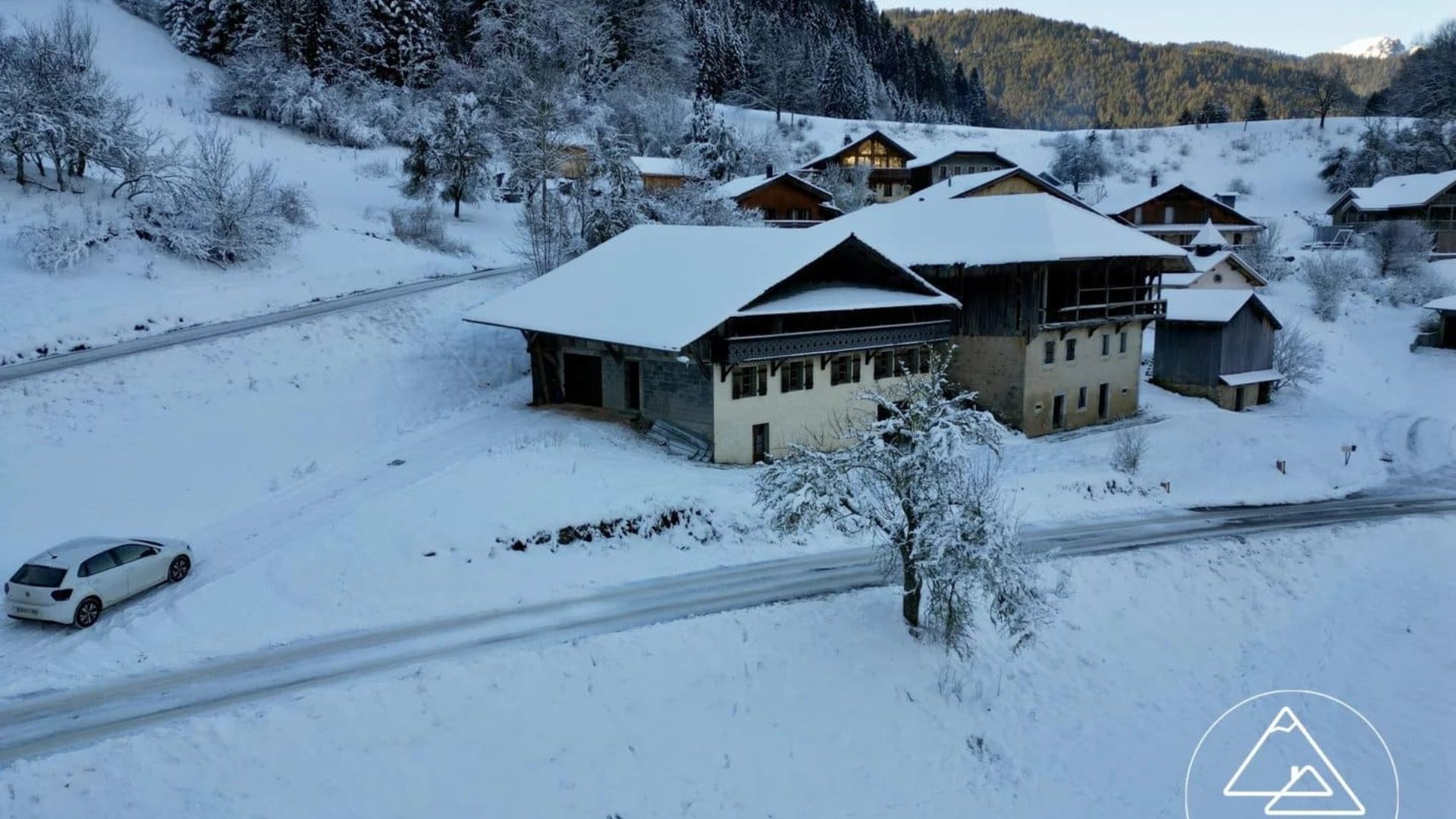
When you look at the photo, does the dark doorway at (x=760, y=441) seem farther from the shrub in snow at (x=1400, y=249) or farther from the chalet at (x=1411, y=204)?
the chalet at (x=1411, y=204)

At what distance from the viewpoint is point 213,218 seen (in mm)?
38812

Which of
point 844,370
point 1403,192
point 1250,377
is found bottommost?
point 1250,377

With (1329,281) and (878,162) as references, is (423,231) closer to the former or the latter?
(878,162)

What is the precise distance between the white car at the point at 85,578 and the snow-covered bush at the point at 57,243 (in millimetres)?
19638

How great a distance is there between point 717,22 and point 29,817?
125 m

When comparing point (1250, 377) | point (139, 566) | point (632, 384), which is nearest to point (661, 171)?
point (632, 384)

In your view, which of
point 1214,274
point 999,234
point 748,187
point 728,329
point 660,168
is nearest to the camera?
point 728,329

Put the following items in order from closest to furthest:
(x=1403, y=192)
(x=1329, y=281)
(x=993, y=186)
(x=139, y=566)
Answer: (x=139, y=566) → (x=1329, y=281) → (x=993, y=186) → (x=1403, y=192)

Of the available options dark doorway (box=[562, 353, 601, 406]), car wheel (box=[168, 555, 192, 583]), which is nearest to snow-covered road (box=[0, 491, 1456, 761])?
car wheel (box=[168, 555, 192, 583])

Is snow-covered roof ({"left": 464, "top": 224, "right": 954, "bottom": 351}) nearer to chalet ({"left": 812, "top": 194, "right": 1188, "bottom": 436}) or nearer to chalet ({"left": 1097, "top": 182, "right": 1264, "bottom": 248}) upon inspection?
chalet ({"left": 812, "top": 194, "right": 1188, "bottom": 436})

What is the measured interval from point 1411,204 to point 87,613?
85960mm

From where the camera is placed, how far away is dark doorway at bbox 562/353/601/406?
34.4 m

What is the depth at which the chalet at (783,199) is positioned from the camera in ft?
194

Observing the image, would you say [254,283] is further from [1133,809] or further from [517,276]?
[1133,809]
